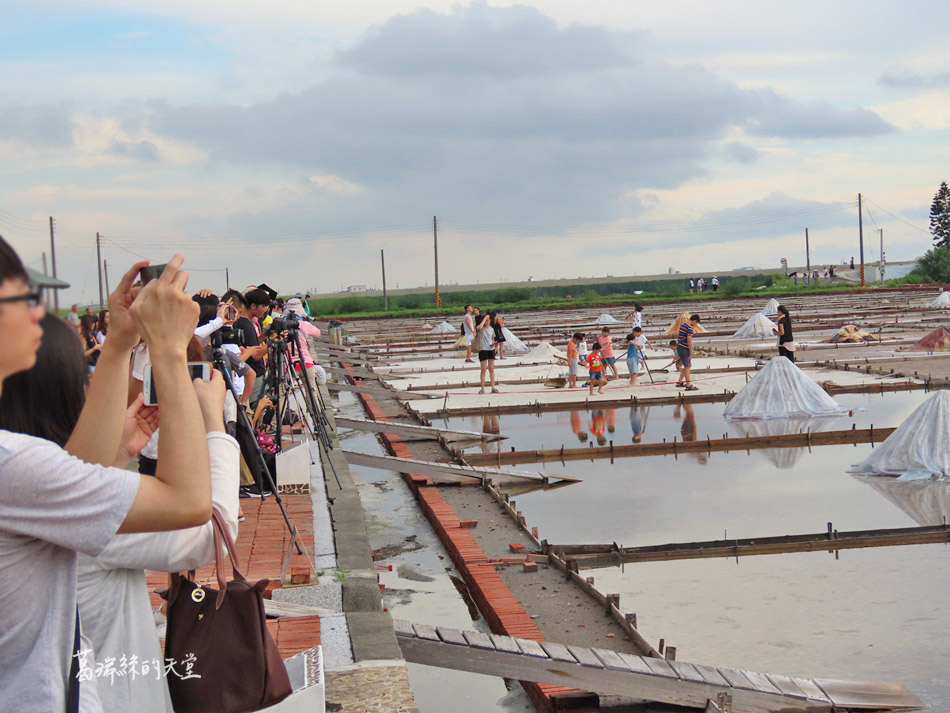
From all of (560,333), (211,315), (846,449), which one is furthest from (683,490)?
(560,333)

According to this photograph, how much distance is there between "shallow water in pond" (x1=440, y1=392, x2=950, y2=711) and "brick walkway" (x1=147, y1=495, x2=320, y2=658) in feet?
7.93

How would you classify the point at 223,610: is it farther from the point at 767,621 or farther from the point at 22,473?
the point at 767,621

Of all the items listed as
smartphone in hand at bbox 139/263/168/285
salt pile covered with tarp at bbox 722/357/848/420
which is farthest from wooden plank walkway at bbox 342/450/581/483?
smartphone in hand at bbox 139/263/168/285

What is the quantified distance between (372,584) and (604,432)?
33.1 feet

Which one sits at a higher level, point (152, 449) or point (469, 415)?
point (152, 449)

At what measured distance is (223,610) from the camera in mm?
2453

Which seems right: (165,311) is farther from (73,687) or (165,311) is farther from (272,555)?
(272,555)

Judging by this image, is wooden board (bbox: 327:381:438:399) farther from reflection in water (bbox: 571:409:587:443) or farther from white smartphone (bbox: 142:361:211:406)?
white smartphone (bbox: 142:361:211:406)

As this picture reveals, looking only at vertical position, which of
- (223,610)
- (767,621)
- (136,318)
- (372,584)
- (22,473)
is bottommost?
(767,621)

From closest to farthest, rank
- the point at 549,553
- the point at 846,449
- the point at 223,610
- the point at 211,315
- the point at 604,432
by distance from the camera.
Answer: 1. the point at 223,610
2. the point at 211,315
3. the point at 549,553
4. the point at 846,449
5. the point at 604,432

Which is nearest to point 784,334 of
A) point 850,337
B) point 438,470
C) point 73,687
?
point 438,470

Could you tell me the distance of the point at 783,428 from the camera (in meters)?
15.3

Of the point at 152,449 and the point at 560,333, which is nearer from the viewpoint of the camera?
the point at 152,449

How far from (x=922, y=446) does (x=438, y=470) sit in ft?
17.2
